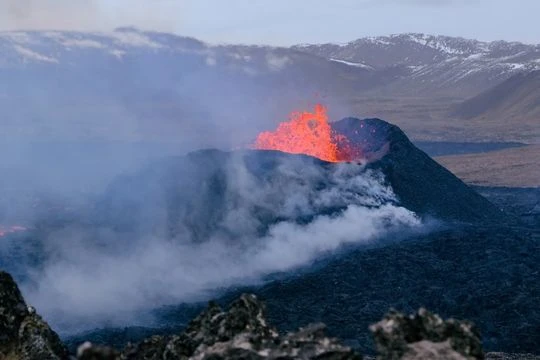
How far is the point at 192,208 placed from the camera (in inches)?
2207

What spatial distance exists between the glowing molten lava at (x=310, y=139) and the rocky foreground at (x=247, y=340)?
A: 49.2 metres

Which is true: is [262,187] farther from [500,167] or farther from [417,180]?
[500,167]

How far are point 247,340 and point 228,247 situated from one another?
37.8 m

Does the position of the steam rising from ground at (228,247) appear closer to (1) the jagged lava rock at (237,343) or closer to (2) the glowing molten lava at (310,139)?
(2) the glowing molten lava at (310,139)

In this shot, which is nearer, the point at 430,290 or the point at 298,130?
the point at 430,290

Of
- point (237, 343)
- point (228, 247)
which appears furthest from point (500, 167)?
point (237, 343)

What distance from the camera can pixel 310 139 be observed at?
68.6m

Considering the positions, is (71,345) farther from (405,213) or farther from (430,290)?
(405,213)

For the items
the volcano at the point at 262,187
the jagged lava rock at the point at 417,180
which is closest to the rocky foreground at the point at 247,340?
the volcano at the point at 262,187

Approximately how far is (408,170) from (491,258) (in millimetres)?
14173

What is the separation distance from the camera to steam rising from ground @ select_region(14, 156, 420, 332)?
42.5 meters

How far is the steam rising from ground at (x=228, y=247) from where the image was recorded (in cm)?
4247

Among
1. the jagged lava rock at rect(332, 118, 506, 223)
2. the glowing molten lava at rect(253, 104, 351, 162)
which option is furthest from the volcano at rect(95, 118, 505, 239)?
the glowing molten lava at rect(253, 104, 351, 162)

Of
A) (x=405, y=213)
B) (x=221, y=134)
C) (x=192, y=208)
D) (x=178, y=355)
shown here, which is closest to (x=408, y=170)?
(x=405, y=213)
